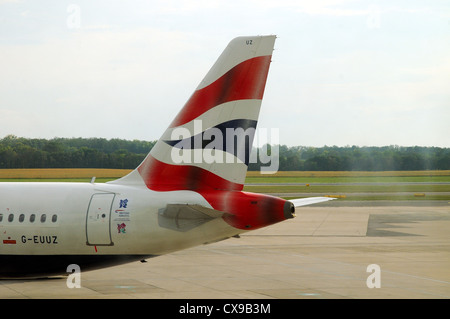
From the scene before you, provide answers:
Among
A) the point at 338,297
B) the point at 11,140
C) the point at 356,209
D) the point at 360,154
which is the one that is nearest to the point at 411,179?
the point at 360,154

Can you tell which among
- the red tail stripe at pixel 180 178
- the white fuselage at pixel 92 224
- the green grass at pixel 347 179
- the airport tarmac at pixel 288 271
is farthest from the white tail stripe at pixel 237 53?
the green grass at pixel 347 179

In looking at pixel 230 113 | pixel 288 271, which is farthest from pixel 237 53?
pixel 288 271

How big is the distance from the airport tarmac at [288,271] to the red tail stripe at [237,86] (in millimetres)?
7462

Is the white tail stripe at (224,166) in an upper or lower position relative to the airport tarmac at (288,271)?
upper

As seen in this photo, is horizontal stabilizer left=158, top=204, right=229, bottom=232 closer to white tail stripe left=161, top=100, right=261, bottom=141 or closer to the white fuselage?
the white fuselage

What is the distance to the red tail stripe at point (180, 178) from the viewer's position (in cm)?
2133

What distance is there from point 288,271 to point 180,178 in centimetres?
1098

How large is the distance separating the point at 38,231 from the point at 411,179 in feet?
433

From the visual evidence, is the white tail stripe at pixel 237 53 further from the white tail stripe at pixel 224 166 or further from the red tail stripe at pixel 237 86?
the white tail stripe at pixel 224 166

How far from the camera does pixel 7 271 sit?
22.8m

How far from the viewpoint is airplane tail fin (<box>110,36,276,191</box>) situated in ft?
69.5

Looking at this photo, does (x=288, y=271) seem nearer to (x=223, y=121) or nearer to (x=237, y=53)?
(x=223, y=121)

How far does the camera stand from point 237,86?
2123cm

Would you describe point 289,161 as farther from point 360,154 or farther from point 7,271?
point 7,271
